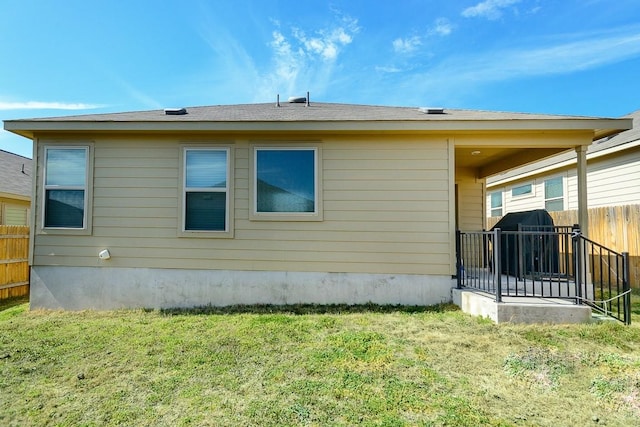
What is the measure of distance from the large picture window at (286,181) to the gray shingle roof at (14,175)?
9638mm

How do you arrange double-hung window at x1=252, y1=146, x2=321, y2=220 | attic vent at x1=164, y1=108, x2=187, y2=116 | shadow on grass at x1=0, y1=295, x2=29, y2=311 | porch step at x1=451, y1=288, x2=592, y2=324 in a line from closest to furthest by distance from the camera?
1. porch step at x1=451, y1=288, x2=592, y2=324
2. double-hung window at x1=252, y1=146, x2=321, y2=220
3. shadow on grass at x1=0, y1=295, x2=29, y2=311
4. attic vent at x1=164, y1=108, x2=187, y2=116

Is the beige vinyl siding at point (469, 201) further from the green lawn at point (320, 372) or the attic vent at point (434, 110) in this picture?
the green lawn at point (320, 372)

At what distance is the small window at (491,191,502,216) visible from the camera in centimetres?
1265

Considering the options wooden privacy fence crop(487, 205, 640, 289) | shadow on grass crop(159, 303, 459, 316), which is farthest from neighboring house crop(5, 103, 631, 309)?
wooden privacy fence crop(487, 205, 640, 289)

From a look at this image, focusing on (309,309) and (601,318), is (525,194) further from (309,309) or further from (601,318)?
(309,309)

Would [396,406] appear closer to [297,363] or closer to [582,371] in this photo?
[297,363]

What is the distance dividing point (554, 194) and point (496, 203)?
281 centimetres

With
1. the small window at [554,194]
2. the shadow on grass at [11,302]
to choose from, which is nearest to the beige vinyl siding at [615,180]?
the small window at [554,194]

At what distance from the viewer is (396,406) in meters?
2.26

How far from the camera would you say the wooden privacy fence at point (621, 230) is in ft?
21.4

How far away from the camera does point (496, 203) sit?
12836 millimetres

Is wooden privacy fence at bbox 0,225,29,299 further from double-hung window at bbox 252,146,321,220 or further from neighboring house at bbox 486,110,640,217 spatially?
neighboring house at bbox 486,110,640,217

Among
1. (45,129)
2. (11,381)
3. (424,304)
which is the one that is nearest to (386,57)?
(424,304)

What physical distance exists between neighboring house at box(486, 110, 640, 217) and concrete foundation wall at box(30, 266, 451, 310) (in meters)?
4.94
